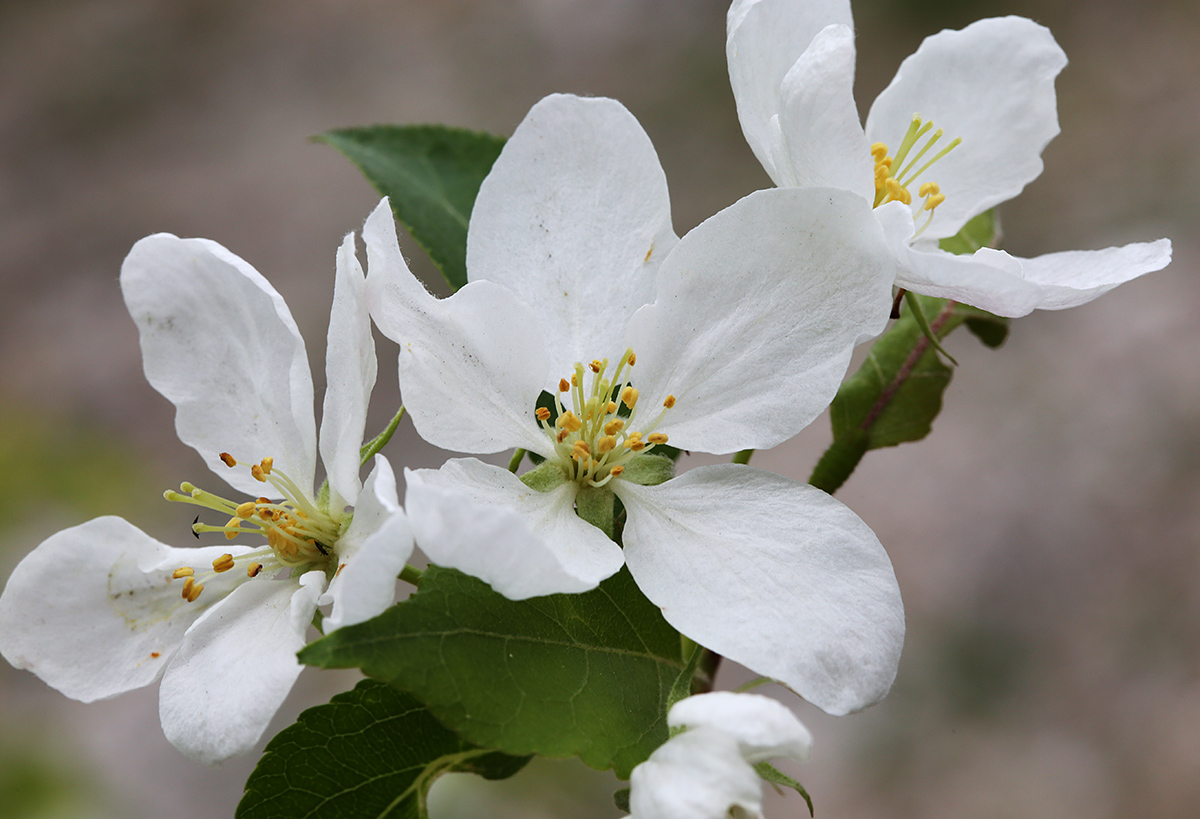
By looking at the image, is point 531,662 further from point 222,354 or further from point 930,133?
point 930,133

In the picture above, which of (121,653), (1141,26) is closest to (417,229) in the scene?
A: (121,653)

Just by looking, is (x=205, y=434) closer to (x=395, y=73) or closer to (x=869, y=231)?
(x=869, y=231)

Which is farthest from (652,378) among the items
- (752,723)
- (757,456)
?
(757,456)

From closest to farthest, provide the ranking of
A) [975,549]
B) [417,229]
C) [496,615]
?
1. [496,615]
2. [417,229]
3. [975,549]

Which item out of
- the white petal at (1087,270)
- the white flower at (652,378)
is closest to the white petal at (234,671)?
the white flower at (652,378)

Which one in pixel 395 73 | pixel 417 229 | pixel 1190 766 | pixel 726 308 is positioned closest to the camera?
pixel 726 308

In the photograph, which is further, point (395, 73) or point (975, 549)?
point (395, 73)
